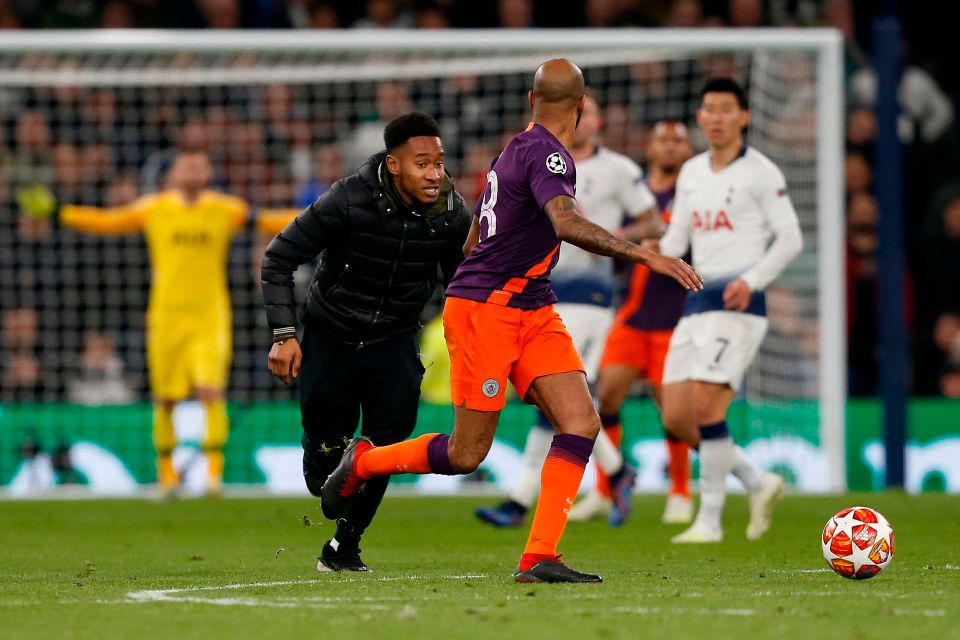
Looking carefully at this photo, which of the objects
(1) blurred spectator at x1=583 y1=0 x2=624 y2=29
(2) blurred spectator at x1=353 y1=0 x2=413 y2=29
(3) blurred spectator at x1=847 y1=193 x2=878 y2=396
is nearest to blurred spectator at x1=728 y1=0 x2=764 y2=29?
(1) blurred spectator at x1=583 y1=0 x2=624 y2=29

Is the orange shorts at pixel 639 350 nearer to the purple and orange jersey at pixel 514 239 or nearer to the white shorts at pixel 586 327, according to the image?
the white shorts at pixel 586 327

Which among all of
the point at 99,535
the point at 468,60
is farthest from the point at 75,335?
the point at 99,535

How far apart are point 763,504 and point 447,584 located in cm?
323

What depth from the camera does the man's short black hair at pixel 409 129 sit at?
23.9ft

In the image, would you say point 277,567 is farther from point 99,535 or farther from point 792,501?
point 792,501

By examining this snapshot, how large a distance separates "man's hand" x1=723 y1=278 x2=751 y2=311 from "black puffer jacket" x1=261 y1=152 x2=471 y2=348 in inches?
82.1

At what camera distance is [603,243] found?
639 centimetres

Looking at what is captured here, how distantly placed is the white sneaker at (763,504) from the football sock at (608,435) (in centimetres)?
168

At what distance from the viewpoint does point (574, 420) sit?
6.82 m

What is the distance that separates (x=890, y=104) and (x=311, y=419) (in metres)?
7.64

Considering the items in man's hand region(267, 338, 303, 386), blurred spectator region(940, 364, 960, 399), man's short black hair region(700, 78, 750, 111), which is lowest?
blurred spectator region(940, 364, 960, 399)

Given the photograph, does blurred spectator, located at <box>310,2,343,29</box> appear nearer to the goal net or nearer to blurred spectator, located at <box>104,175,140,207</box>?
the goal net

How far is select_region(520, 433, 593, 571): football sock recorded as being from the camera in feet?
22.2

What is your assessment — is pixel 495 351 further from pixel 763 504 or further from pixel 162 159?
pixel 162 159
